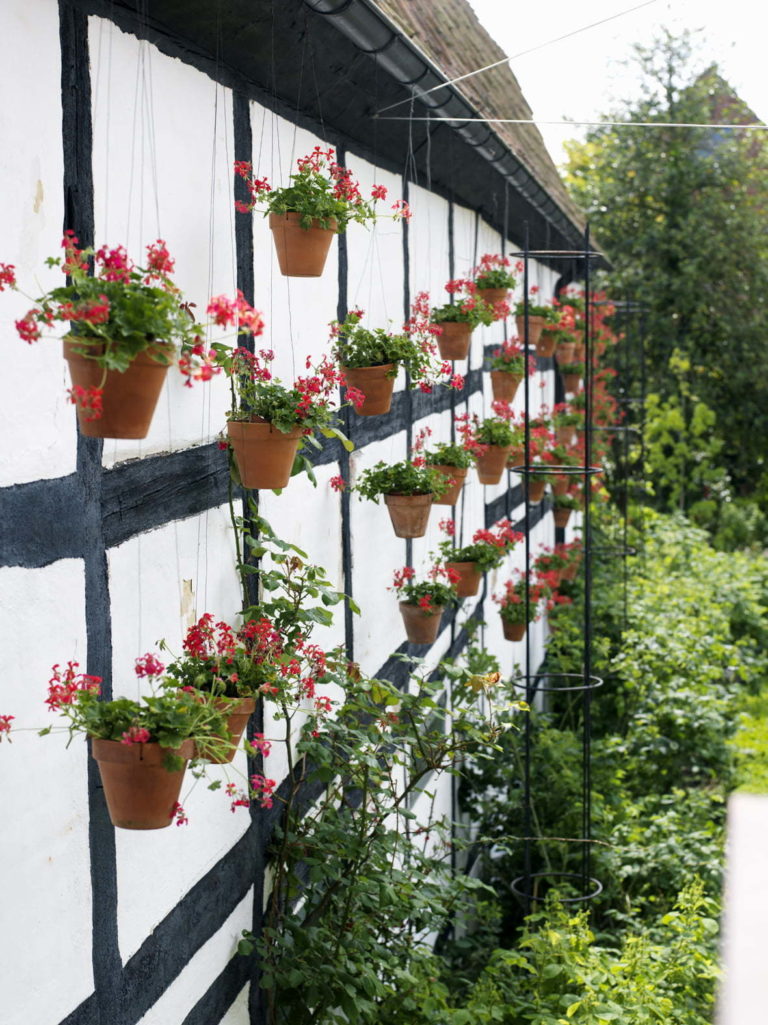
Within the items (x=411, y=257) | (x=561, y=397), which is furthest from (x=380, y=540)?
(x=561, y=397)

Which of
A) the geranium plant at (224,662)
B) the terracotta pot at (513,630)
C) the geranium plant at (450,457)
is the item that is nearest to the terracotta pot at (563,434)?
the terracotta pot at (513,630)

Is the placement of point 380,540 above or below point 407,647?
above

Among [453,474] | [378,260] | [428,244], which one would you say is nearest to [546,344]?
[428,244]

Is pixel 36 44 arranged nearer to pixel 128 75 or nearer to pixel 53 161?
pixel 53 161

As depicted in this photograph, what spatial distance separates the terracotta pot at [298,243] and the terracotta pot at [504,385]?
341 cm

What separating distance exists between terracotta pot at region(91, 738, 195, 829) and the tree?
12700 mm

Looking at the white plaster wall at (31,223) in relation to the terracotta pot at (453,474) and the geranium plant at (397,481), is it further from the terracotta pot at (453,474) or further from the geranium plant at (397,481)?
the terracotta pot at (453,474)

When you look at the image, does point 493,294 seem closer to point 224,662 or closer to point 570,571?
point 570,571

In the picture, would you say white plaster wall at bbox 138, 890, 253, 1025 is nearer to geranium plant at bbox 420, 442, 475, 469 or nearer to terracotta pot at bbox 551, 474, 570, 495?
geranium plant at bbox 420, 442, 475, 469

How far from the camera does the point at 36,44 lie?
2.07 m

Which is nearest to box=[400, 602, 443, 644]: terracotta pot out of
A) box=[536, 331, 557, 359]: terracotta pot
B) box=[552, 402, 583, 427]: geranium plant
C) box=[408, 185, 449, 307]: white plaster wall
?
box=[408, 185, 449, 307]: white plaster wall

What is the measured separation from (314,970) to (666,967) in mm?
1506

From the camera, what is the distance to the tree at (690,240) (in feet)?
47.7

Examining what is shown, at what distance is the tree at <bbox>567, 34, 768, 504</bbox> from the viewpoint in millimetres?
14531
